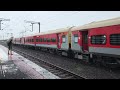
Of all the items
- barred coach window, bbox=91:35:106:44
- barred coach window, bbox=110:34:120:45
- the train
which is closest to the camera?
barred coach window, bbox=110:34:120:45

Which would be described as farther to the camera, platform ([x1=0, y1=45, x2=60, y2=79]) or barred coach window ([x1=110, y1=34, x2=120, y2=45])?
barred coach window ([x1=110, y1=34, x2=120, y2=45])

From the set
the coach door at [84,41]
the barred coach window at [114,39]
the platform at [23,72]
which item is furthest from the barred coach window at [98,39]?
the platform at [23,72]

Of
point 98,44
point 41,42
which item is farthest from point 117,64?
point 41,42

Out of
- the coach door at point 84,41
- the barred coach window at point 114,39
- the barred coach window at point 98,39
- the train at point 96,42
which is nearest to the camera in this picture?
the barred coach window at point 114,39

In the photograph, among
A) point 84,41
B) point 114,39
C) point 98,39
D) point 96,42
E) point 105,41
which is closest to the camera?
point 114,39

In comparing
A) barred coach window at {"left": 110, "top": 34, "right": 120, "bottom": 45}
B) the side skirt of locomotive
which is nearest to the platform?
the side skirt of locomotive

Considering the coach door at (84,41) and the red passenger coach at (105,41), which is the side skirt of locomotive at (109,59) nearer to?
the red passenger coach at (105,41)

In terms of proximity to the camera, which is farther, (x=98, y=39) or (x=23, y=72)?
(x=98, y=39)

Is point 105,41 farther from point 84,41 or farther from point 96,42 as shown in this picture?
point 84,41

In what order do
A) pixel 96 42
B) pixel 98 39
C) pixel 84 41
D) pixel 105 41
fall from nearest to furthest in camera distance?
1. pixel 105 41
2. pixel 98 39
3. pixel 96 42
4. pixel 84 41

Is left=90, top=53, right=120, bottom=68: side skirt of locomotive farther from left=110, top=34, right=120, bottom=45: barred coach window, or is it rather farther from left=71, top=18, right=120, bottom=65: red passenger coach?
left=110, top=34, right=120, bottom=45: barred coach window

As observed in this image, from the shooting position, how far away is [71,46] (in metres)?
21.9

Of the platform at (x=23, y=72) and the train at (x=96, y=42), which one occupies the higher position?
the train at (x=96, y=42)

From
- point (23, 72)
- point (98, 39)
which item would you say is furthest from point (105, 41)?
point (23, 72)
